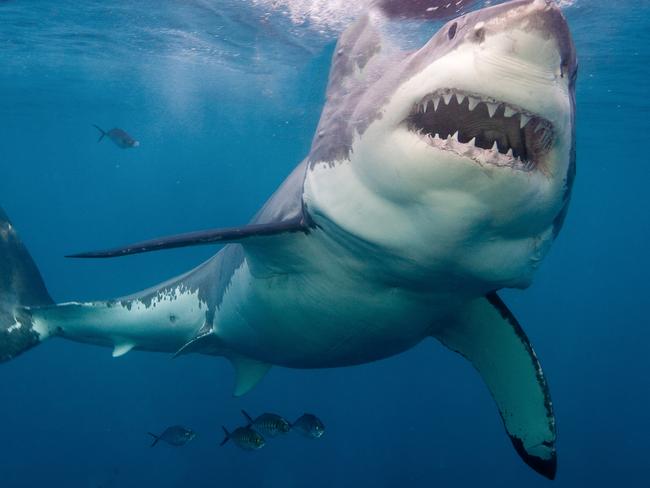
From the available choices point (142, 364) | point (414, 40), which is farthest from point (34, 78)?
point (414, 40)

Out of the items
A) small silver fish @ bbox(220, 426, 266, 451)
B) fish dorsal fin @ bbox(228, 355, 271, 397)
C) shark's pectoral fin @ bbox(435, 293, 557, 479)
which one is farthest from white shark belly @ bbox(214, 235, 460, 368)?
small silver fish @ bbox(220, 426, 266, 451)

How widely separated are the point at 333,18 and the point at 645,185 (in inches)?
1827

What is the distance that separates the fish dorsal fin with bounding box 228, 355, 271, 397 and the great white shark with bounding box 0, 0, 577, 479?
76mm

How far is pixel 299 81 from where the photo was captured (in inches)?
944

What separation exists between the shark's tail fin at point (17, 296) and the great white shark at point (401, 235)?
2 centimetres

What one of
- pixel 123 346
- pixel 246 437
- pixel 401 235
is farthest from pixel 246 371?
pixel 401 235

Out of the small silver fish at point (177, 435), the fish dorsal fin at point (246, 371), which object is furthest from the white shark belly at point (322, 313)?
the small silver fish at point (177, 435)

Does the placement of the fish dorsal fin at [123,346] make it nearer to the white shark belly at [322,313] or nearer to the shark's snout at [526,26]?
the white shark belly at [322,313]

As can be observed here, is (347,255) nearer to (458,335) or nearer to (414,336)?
(414,336)

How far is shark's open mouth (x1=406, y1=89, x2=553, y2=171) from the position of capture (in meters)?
2.17

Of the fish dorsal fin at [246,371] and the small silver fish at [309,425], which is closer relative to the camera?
the fish dorsal fin at [246,371]

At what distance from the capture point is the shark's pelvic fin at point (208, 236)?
347 centimetres

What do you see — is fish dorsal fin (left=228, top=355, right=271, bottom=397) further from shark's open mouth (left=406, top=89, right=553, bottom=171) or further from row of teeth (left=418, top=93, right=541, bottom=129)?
row of teeth (left=418, top=93, right=541, bottom=129)

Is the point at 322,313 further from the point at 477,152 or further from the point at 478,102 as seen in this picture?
the point at 478,102
